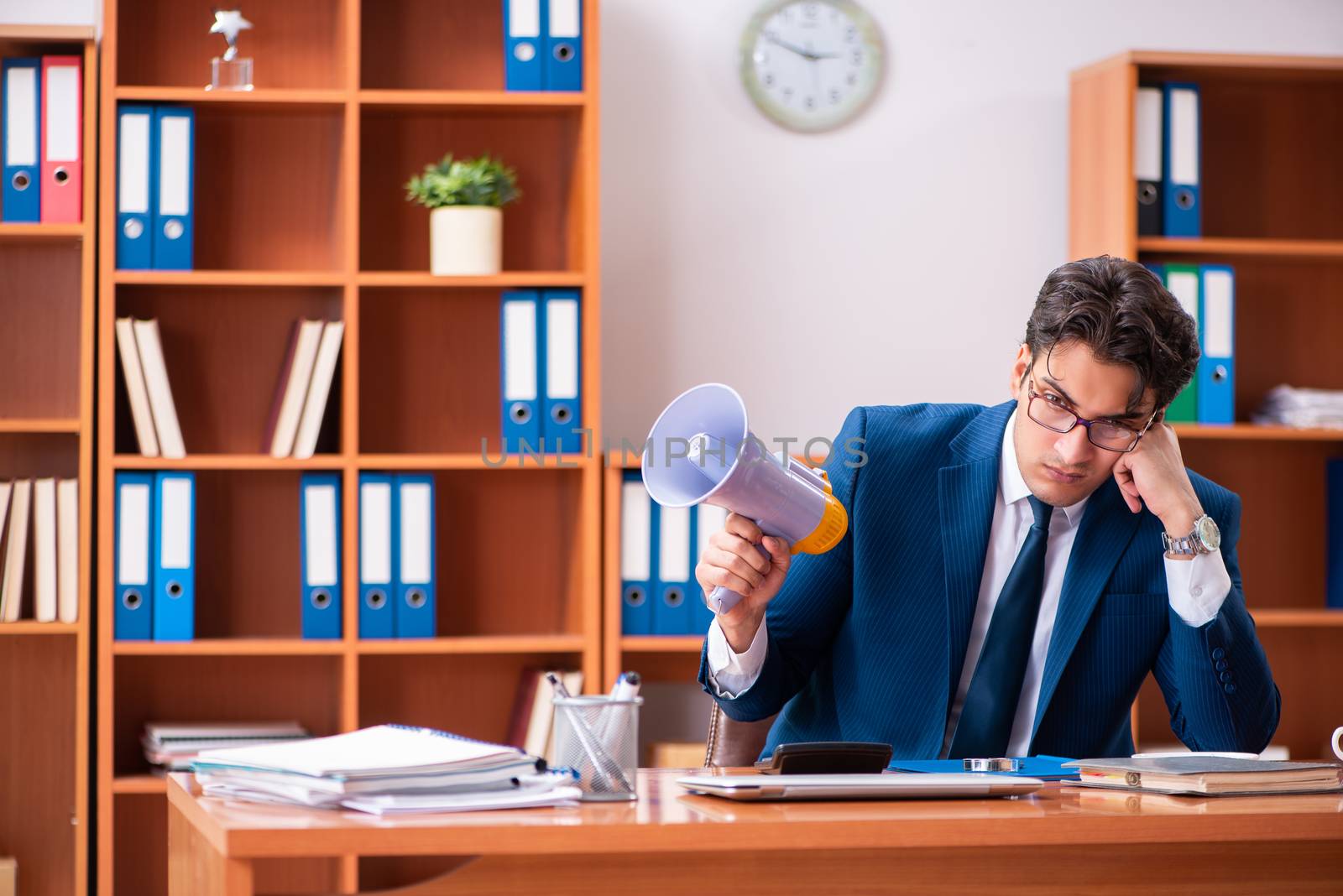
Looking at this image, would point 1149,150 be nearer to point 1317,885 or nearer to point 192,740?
point 1317,885

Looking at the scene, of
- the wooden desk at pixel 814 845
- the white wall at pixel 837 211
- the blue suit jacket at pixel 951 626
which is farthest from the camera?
the white wall at pixel 837 211

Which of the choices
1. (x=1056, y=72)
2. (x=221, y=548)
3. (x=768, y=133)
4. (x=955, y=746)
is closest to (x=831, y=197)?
(x=768, y=133)

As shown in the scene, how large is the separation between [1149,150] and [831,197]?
723 millimetres

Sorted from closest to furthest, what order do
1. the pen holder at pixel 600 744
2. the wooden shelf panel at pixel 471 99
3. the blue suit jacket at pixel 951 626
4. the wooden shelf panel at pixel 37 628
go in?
the pen holder at pixel 600 744 < the blue suit jacket at pixel 951 626 < the wooden shelf panel at pixel 37 628 < the wooden shelf panel at pixel 471 99

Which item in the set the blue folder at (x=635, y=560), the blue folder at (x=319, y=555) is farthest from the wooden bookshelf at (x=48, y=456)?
the blue folder at (x=635, y=560)

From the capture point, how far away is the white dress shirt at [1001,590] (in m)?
1.68

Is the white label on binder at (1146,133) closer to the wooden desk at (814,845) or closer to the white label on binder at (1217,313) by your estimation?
the white label on binder at (1217,313)

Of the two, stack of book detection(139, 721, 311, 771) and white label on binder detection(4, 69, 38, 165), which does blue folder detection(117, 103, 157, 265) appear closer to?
Result: white label on binder detection(4, 69, 38, 165)

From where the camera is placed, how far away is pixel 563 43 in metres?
2.98

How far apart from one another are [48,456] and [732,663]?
2025mm

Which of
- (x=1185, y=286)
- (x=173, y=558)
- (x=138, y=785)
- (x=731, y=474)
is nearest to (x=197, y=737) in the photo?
(x=138, y=785)

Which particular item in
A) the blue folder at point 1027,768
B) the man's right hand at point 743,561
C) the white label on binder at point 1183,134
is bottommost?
the blue folder at point 1027,768

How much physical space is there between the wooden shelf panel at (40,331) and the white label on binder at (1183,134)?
2.43m

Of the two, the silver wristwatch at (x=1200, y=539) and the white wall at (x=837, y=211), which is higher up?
the white wall at (x=837, y=211)
